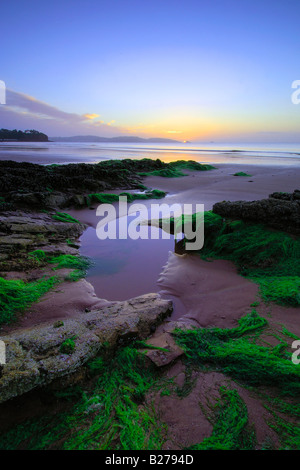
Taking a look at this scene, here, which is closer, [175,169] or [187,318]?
[187,318]

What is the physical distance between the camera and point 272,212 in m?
4.33

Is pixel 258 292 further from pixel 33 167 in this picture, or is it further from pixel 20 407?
pixel 33 167

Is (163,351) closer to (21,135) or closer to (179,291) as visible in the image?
(179,291)

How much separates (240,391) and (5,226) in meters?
4.50

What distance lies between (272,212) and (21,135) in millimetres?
70607

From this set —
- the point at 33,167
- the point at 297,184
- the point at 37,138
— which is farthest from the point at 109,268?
the point at 37,138

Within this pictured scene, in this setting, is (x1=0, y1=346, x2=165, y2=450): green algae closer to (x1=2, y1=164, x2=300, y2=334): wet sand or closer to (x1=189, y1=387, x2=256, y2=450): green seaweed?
(x1=189, y1=387, x2=256, y2=450): green seaweed

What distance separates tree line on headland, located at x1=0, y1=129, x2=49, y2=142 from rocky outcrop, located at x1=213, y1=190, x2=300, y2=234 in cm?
6450

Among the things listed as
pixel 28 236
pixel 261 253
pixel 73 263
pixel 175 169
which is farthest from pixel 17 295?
pixel 175 169

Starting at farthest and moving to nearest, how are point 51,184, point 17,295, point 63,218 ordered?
point 51,184 → point 63,218 → point 17,295

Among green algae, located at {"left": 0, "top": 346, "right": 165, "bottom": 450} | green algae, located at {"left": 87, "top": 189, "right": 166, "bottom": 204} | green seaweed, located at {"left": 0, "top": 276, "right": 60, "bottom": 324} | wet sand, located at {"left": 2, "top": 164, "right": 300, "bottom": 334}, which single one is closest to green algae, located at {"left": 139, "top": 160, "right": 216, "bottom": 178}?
green algae, located at {"left": 87, "top": 189, "right": 166, "bottom": 204}

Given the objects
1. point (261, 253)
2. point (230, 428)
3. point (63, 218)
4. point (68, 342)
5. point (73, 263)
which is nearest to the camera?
point (230, 428)

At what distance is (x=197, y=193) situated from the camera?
30.2ft

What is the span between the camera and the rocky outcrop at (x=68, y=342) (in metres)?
1.56
